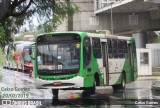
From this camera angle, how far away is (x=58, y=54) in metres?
19.8

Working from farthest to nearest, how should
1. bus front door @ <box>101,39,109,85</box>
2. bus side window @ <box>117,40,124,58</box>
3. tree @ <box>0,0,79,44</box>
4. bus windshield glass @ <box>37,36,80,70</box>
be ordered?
bus side window @ <box>117,40,124,58</box>, bus front door @ <box>101,39,109,85</box>, bus windshield glass @ <box>37,36,80,70</box>, tree @ <box>0,0,79,44</box>

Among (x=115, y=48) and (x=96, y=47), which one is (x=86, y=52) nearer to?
(x=96, y=47)

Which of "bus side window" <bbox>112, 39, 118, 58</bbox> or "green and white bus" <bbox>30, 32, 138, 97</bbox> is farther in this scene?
"bus side window" <bbox>112, 39, 118, 58</bbox>

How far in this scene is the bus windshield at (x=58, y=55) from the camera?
19703 millimetres

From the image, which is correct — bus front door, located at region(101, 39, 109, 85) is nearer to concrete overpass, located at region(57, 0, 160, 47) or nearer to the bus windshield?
the bus windshield

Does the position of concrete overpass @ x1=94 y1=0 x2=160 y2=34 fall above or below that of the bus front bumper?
above

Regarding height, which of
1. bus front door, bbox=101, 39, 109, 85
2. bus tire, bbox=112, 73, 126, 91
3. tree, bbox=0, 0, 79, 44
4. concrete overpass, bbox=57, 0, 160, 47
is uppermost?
concrete overpass, bbox=57, 0, 160, 47

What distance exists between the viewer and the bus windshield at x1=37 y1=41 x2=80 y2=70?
19703 millimetres

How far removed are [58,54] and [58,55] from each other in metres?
0.05

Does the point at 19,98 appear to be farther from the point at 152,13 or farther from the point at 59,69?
the point at 152,13

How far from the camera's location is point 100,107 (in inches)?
633

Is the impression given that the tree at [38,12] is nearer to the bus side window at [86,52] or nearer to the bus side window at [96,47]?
the bus side window at [86,52]

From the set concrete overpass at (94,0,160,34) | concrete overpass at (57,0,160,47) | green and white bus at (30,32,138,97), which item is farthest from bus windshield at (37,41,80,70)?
concrete overpass at (57,0,160,47)

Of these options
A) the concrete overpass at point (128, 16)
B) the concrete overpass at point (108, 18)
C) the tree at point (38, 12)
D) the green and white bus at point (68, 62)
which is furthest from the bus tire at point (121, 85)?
the concrete overpass at point (108, 18)
